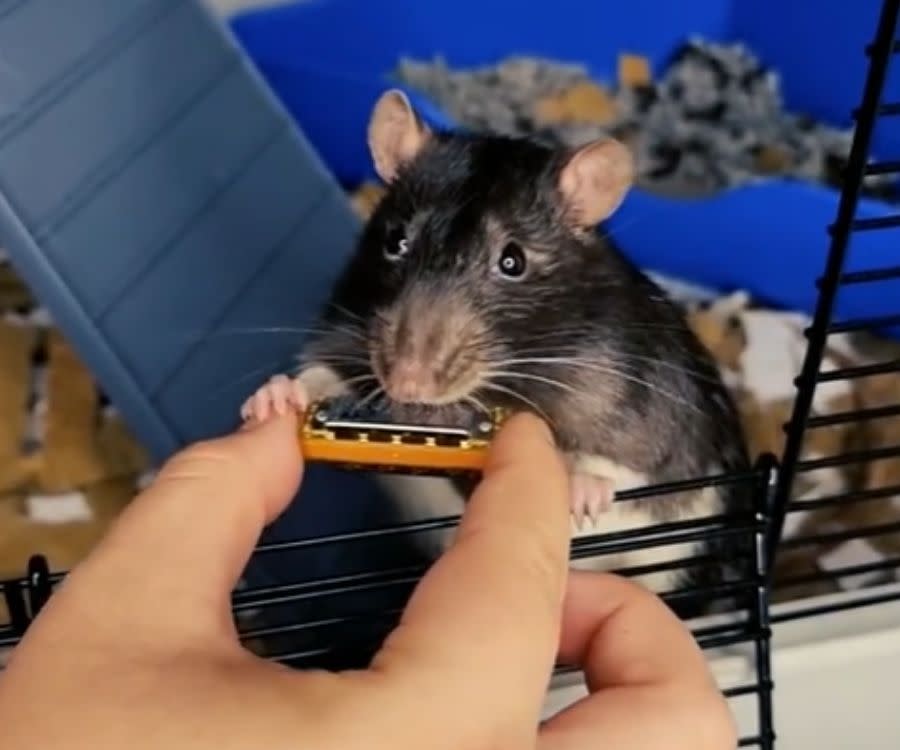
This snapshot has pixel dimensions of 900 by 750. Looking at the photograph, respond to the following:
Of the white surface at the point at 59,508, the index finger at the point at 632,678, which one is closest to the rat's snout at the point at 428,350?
the index finger at the point at 632,678

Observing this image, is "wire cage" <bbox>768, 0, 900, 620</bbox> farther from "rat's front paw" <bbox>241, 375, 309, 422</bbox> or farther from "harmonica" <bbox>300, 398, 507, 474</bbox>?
"rat's front paw" <bbox>241, 375, 309, 422</bbox>

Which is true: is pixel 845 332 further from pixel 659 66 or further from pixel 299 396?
pixel 659 66

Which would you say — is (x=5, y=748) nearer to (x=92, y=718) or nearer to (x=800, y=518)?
(x=92, y=718)

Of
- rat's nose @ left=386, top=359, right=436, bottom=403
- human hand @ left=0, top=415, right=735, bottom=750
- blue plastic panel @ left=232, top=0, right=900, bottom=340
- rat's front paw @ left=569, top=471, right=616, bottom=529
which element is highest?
blue plastic panel @ left=232, top=0, right=900, bottom=340

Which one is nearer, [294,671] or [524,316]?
[294,671]

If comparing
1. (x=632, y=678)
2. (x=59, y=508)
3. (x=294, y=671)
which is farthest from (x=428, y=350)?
(x=59, y=508)

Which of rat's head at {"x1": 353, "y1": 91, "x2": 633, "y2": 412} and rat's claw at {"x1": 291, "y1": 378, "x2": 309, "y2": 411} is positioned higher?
rat's head at {"x1": 353, "y1": 91, "x2": 633, "y2": 412}

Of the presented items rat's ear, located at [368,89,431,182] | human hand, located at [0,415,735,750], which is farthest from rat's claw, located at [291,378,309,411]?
rat's ear, located at [368,89,431,182]
